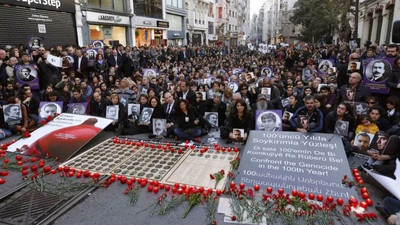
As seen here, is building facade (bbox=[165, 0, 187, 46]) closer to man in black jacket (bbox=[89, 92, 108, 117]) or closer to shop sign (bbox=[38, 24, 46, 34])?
shop sign (bbox=[38, 24, 46, 34])

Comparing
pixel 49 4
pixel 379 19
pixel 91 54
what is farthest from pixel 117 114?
pixel 379 19

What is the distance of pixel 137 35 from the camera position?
28.5 m

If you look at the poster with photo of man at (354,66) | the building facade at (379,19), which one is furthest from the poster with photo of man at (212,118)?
the building facade at (379,19)

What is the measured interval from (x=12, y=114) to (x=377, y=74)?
10790 millimetres

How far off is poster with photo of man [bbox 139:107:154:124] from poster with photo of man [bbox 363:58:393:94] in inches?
252

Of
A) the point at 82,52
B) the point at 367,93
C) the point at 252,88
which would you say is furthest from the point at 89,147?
the point at 367,93

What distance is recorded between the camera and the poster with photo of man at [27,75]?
31.3ft

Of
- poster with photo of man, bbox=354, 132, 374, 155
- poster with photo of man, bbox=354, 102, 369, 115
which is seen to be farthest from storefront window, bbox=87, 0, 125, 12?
poster with photo of man, bbox=354, 132, 374, 155

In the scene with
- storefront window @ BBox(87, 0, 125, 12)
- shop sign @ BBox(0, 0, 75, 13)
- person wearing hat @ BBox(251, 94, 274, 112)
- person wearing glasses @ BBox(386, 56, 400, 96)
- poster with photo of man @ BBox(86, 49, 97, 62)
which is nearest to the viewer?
person wearing glasses @ BBox(386, 56, 400, 96)

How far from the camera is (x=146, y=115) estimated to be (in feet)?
27.8

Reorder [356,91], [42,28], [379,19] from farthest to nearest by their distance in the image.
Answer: [379,19]
[42,28]
[356,91]

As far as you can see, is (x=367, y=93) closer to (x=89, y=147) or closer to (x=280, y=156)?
(x=280, y=156)

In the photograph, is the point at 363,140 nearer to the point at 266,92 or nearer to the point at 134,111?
the point at 266,92

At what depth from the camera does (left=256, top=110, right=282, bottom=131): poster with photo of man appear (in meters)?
7.28
